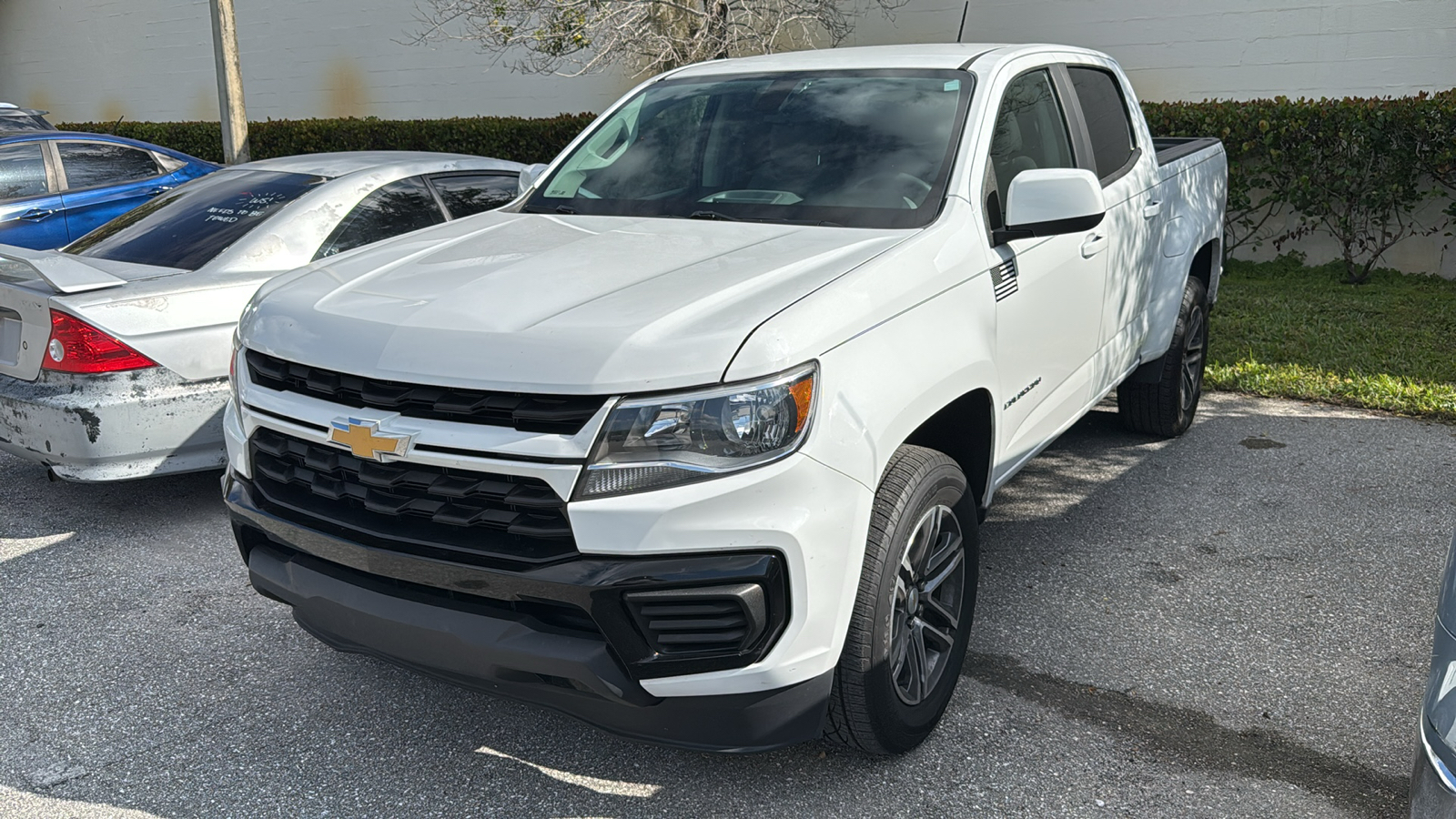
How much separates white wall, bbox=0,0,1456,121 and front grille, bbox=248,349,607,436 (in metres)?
9.29

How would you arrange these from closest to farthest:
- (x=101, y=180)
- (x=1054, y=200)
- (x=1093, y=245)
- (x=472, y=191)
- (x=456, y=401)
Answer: (x=456, y=401) → (x=1054, y=200) → (x=1093, y=245) → (x=472, y=191) → (x=101, y=180)

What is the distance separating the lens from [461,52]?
1454cm

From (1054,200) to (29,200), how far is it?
7.31 m

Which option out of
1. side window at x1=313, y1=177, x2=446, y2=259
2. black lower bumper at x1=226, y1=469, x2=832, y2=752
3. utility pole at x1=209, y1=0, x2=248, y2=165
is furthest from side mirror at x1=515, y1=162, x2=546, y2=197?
utility pole at x1=209, y1=0, x2=248, y2=165

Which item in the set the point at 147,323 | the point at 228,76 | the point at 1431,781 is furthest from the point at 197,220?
the point at 228,76

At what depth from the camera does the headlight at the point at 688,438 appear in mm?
2418

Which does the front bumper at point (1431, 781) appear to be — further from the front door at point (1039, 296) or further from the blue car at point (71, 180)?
the blue car at point (71, 180)

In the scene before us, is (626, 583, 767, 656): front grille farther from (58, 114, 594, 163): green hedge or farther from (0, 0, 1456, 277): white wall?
(58, 114, 594, 163): green hedge

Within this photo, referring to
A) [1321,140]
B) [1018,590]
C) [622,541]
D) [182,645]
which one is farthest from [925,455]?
[1321,140]

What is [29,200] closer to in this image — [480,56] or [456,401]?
[456,401]

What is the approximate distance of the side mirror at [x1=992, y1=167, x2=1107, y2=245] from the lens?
3.35 m

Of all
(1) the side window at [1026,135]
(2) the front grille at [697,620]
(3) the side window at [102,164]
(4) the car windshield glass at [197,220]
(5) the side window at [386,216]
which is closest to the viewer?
(2) the front grille at [697,620]

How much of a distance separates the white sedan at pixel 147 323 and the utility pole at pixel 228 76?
5.39 metres

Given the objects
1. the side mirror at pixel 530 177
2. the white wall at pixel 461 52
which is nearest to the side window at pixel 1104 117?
the side mirror at pixel 530 177
